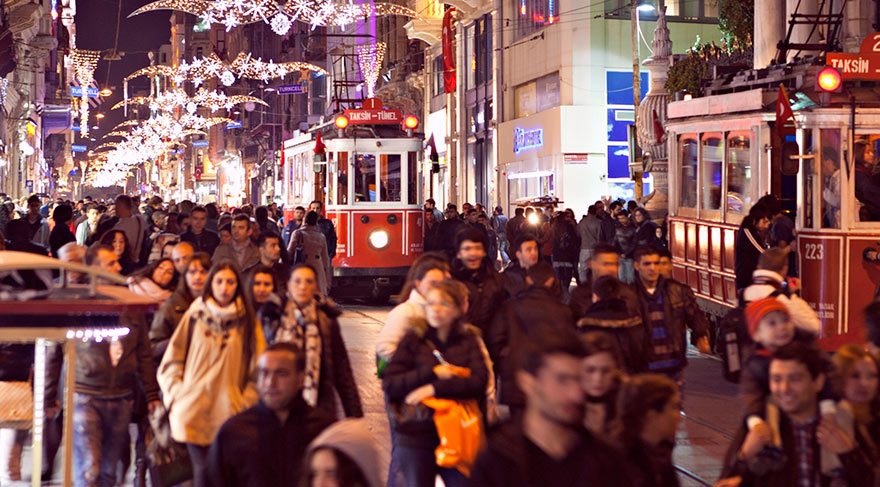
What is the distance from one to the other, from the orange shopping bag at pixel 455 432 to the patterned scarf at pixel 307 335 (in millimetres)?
613

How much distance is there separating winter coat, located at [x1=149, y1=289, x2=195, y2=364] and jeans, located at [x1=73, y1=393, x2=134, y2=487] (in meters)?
0.49

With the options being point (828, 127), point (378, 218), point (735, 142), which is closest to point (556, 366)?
point (828, 127)

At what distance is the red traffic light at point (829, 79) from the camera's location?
44.7 feet

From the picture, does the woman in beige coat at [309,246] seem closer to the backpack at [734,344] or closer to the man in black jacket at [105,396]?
the backpack at [734,344]

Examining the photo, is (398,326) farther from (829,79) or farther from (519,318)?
(829,79)

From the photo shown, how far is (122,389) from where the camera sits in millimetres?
7621

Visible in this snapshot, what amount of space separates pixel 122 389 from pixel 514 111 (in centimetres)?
3795

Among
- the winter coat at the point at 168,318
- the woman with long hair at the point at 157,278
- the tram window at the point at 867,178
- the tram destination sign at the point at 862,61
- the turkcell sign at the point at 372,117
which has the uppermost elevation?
the turkcell sign at the point at 372,117

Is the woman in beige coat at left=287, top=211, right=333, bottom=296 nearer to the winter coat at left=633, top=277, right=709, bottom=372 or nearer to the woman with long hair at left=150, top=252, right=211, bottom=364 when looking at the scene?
the winter coat at left=633, top=277, right=709, bottom=372

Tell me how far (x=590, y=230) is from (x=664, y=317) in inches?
581

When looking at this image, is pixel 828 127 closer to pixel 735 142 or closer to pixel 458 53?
pixel 735 142

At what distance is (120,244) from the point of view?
12.5m

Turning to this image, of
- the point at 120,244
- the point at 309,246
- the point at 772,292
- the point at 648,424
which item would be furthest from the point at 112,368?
the point at 309,246

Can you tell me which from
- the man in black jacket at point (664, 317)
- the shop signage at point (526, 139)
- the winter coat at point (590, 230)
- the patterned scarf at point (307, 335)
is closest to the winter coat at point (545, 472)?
the patterned scarf at point (307, 335)
